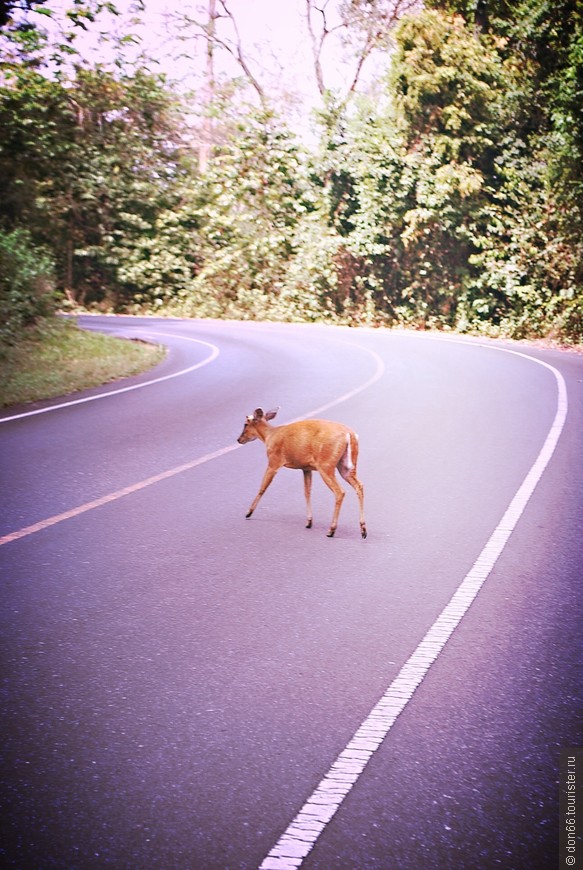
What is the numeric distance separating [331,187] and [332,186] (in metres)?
0.06

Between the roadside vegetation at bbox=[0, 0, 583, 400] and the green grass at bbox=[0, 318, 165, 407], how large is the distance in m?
0.49

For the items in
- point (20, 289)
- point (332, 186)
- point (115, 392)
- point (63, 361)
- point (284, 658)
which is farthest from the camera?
point (332, 186)

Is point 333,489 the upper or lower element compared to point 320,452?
lower

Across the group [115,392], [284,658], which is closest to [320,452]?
[284,658]

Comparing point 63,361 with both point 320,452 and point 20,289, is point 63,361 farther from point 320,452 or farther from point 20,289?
point 320,452

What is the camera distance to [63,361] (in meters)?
21.6

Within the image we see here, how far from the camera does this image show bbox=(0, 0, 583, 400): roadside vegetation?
30.0m

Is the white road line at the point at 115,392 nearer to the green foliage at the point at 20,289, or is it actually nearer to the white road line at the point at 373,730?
the green foliage at the point at 20,289

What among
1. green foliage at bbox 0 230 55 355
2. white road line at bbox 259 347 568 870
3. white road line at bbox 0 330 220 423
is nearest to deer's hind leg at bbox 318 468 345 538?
white road line at bbox 259 347 568 870

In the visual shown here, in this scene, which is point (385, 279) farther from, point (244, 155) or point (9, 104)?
point (9, 104)

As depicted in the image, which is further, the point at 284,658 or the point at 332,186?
the point at 332,186

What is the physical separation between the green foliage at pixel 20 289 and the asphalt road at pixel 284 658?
40.9 feet

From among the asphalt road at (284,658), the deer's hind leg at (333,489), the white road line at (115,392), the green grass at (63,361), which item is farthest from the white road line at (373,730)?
the green grass at (63,361)

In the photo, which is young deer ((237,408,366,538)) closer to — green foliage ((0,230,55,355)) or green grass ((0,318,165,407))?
green grass ((0,318,165,407))
